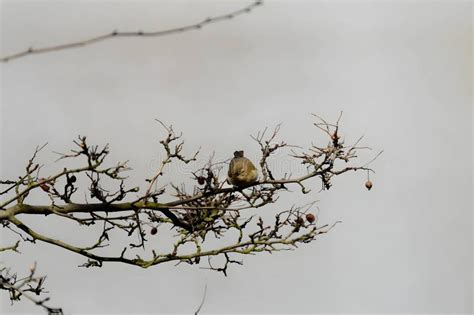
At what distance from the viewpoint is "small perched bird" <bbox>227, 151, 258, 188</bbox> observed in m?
7.82

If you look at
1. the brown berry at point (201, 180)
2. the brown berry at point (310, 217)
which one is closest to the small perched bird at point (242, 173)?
the brown berry at point (201, 180)

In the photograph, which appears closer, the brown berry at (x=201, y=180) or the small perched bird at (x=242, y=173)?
the small perched bird at (x=242, y=173)

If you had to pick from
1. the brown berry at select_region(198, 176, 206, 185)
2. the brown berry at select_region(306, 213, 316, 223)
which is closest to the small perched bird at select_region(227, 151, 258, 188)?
the brown berry at select_region(198, 176, 206, 185)

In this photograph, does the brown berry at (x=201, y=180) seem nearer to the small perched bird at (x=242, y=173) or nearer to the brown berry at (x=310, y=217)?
the small perched bird at (x=242, y=173)

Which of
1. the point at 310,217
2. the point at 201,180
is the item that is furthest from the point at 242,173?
the point at 310,217

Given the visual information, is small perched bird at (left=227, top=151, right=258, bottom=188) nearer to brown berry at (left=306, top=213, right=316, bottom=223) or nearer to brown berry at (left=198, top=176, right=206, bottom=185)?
brown berry at (left=198, top=176, right=206, bottom=185)

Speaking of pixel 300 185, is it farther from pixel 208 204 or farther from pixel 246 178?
pixel 208 204

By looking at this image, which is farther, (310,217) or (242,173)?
(310,217)

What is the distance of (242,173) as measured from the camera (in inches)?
310

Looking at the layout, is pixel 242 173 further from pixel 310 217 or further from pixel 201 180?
pixel 310 217

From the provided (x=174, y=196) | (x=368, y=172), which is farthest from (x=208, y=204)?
(x=368, y=172)

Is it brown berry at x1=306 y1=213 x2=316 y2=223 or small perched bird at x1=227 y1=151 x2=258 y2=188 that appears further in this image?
brown berry at x1=306 y1=213 x2=316 y2=223

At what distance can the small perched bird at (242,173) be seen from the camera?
7.82 m

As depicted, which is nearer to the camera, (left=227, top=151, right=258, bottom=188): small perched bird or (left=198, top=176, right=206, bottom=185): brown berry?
(left=227, top=151, right=258, bottom=188): small perched bird
